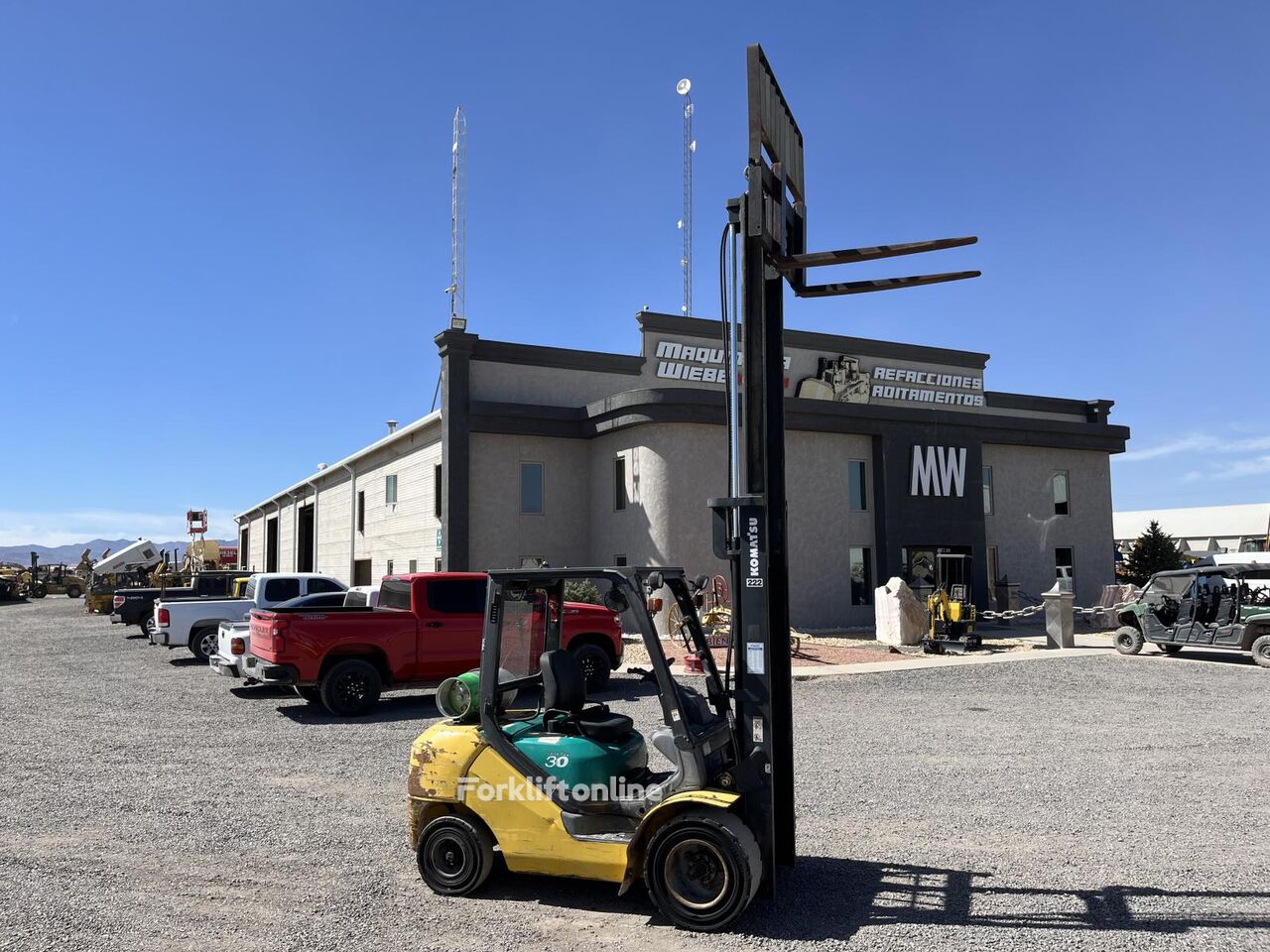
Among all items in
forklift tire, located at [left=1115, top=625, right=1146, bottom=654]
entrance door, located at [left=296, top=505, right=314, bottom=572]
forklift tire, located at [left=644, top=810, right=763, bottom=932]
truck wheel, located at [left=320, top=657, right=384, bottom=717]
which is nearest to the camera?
forklift tire, located at [left=644, top=810, right=763, bottom=932]

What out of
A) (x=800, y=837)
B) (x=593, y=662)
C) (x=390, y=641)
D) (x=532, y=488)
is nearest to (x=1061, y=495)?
(x=532, y=488)

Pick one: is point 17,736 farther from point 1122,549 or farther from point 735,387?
point 1122,549

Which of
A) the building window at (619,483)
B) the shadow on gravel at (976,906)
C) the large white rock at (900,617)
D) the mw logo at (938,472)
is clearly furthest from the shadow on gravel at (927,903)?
the mw logo at (938,472)

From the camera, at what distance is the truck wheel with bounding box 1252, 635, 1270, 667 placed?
17359mm

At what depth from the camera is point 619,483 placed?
26.8 m

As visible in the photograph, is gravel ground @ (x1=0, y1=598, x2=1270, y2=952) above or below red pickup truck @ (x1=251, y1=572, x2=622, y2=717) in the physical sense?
below

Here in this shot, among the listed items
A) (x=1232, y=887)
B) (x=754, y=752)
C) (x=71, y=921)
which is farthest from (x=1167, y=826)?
(x=71, y=921)

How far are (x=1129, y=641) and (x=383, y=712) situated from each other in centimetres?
1480

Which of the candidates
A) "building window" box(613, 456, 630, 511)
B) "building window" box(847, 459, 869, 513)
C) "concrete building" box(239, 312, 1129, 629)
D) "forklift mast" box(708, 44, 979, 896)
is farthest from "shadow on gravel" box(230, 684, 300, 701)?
"building window" box(847, 459, 869, 513)

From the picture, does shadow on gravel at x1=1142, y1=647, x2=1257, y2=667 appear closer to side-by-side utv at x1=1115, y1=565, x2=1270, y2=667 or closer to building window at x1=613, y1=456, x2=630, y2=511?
side-by-side utv at x1=1115, y1=565, x2=1270, y2=667

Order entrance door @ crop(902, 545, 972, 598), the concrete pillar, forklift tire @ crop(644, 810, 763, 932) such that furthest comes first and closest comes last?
entrance door @ crop(902, 545, 972, 598), the concrete pillar, forklift tire @ crop(644, 810, 763, 932)

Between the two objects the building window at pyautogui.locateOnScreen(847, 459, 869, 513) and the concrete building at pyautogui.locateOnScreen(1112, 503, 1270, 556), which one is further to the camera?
the concrete building at pyautogui.locateOnScreen(1112, 503, 1270, 556)

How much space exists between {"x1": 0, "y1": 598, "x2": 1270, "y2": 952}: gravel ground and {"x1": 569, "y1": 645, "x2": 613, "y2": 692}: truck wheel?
4.52 feet

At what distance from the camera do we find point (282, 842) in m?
7.27
